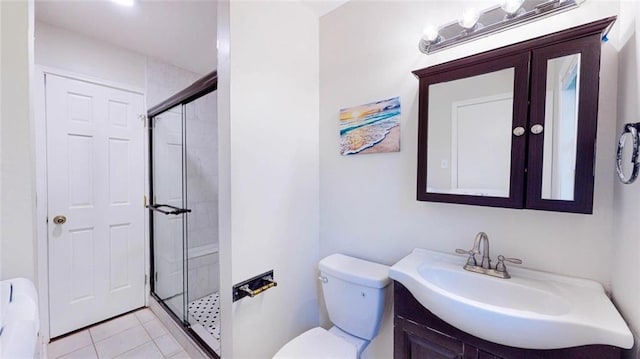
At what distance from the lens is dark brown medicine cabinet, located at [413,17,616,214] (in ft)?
2.92

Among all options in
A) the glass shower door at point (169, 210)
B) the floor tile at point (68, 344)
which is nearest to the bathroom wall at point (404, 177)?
the glass shower door at point (169, 210)

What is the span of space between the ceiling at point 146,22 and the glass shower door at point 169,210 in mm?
587

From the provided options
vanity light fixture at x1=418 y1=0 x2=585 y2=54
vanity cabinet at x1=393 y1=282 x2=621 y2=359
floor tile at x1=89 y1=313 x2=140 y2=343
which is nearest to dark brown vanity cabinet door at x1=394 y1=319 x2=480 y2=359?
vanity cabinet at x1=393 y1=282 x2=621 y2=359

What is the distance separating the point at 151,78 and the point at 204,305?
2.22 metres

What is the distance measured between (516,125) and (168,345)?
2.65 m

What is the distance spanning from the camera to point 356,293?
1.36 meters

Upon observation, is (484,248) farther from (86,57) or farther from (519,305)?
(86,57)

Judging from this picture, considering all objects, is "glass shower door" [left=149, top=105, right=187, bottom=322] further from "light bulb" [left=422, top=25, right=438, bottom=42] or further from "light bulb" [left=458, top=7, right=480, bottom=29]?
"light bulb" [left=458, top=7, right=480, bottom=29]

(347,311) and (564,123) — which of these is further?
(347,311)

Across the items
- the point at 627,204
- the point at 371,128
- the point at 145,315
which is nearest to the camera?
the point at 627,204

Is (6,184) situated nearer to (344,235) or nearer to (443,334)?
(344,235)

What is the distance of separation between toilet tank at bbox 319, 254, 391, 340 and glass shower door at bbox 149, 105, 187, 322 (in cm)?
148

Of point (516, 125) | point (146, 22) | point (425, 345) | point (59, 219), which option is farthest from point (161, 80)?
point (425, 345)

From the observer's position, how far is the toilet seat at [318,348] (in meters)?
1.25
